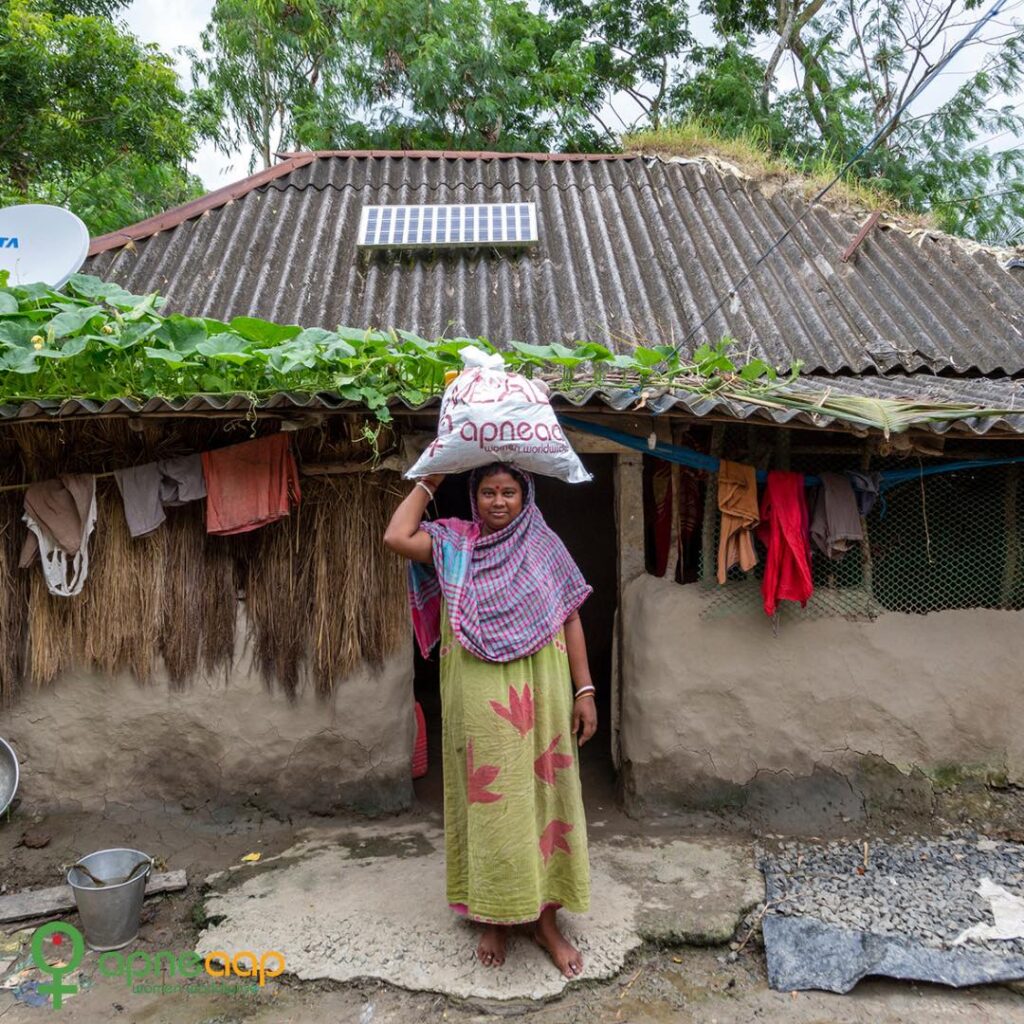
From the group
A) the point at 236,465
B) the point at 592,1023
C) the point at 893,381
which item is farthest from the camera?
the point at 893,381

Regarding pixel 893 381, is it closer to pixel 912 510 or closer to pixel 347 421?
pixel 912 510

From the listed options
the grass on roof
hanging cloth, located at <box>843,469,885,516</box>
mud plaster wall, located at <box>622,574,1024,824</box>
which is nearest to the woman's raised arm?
mud plaster wall, located at <box>622,574,1024,824</box>

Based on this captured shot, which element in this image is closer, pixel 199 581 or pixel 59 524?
pixel 59 524

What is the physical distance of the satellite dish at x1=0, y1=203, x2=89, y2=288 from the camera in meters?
4.61

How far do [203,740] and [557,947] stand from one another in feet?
7.18

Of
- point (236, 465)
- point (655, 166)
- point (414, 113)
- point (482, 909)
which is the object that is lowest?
point (482, 909)

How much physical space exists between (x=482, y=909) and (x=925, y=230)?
6.59m

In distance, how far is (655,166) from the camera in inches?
313

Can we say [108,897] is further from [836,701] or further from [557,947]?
[836,701]

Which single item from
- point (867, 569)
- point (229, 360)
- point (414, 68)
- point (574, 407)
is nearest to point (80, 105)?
point (414, 68)

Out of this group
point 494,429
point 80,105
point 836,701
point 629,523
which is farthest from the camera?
point 80,105

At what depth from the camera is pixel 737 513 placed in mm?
4109

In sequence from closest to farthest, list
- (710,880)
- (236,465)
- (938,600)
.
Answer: (710,880)
(236,465)
(938,600)

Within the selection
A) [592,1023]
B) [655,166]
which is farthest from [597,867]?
[655,166]
